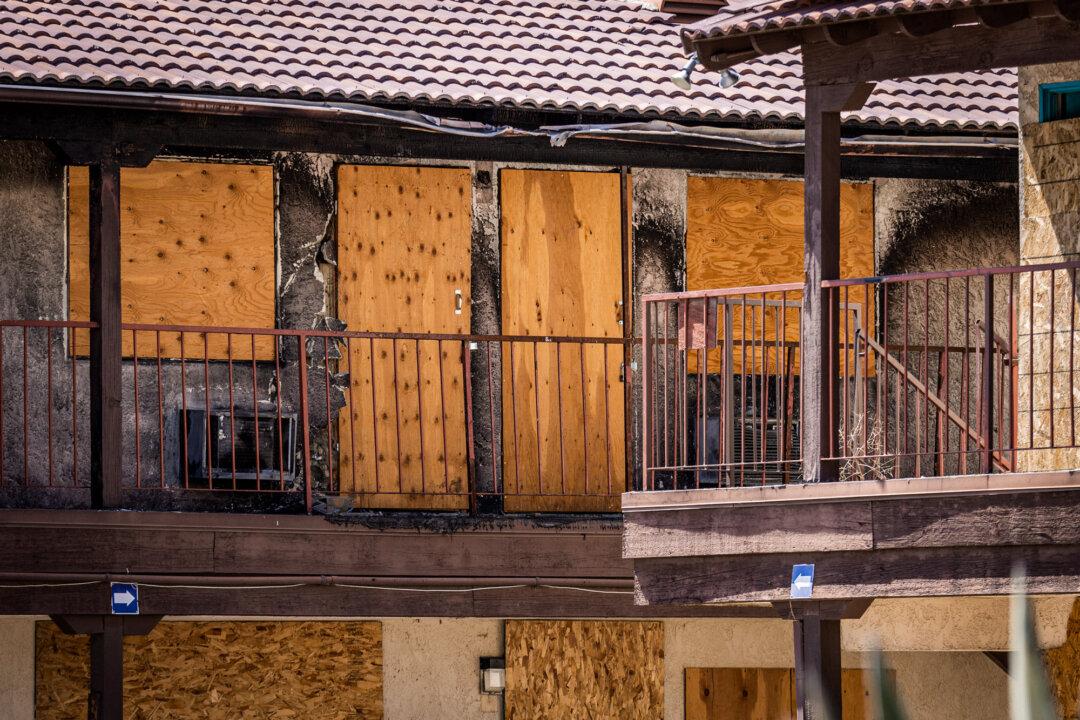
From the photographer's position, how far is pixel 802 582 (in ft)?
32.3

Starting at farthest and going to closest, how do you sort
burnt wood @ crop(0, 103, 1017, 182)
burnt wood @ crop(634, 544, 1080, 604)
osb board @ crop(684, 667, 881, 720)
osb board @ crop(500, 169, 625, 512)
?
osb board @ crop(684, 667, 881, 720), osb board @ crop(500, 169, 625, 512), burnt wood @ crop(0, 103, 1017, 182), burnt wood @ crop(634, 544, 1080, 604)

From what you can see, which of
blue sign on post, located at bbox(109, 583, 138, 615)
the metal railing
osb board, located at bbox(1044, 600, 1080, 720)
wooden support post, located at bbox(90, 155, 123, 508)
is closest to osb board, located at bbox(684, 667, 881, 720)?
osb board, located at bbox(1044, 600, 1080, 720)

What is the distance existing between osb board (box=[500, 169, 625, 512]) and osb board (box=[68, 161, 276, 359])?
1772 millimetres

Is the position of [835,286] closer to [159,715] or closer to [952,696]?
[952,696]

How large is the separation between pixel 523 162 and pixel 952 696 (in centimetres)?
508

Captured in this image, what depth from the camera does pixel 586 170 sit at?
13.4 m

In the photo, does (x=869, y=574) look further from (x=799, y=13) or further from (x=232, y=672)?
(x=232, y=672)

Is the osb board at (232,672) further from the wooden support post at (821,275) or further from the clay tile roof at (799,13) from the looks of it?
the clay tile roof at (799,13)

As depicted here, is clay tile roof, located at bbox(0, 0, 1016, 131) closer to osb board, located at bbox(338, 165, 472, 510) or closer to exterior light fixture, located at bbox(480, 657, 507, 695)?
osb board, located at bbox(338, 165, 472, 510)

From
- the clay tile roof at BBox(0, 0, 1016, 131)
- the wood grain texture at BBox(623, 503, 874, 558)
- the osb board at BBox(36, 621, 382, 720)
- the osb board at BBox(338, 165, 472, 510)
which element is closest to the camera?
the wood grain texture at BBox(623, 503, 874, 558)

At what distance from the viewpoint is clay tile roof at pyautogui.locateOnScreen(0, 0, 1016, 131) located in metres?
11.8

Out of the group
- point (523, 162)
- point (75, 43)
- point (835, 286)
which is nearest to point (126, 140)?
point (75, 43)

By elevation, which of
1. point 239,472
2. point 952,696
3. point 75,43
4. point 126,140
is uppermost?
point 75,43

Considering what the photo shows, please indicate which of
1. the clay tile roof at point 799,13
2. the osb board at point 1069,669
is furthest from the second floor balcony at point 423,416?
the clay tile roof at point 799,13
